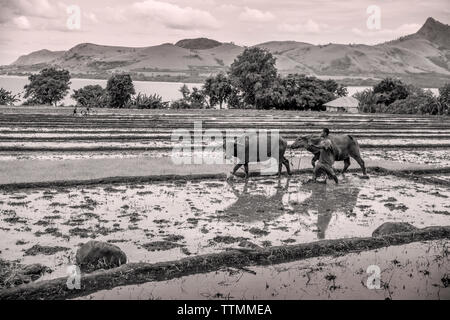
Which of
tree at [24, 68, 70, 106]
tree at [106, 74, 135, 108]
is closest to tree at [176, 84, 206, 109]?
tree at [106, 74, 135, 108]

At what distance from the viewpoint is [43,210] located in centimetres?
862

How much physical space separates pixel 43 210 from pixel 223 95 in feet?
140

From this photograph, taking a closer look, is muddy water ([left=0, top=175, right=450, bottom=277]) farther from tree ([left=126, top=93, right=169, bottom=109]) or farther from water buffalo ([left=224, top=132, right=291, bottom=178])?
tree ([left=126, top=93, right=169, bottom=109])

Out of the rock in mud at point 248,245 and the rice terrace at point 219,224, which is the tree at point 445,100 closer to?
the rice terrace at point 219,224

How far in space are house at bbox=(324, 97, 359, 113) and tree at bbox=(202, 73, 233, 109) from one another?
9763 mm

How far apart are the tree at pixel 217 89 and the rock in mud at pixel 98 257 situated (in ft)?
145

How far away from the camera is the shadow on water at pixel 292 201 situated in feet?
28.8

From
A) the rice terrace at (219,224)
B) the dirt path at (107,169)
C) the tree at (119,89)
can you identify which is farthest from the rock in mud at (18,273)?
the tree at (119,89)

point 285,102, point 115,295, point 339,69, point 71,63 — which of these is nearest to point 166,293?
point 115,295

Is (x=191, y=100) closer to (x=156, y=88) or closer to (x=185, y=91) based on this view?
(x=185, y=91)

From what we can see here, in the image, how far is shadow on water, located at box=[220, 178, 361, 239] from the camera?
8773 millimetres

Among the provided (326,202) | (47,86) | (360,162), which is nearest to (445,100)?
(47,86)

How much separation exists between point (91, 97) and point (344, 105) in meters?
24.6

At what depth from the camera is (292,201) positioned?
9961 millimetres
